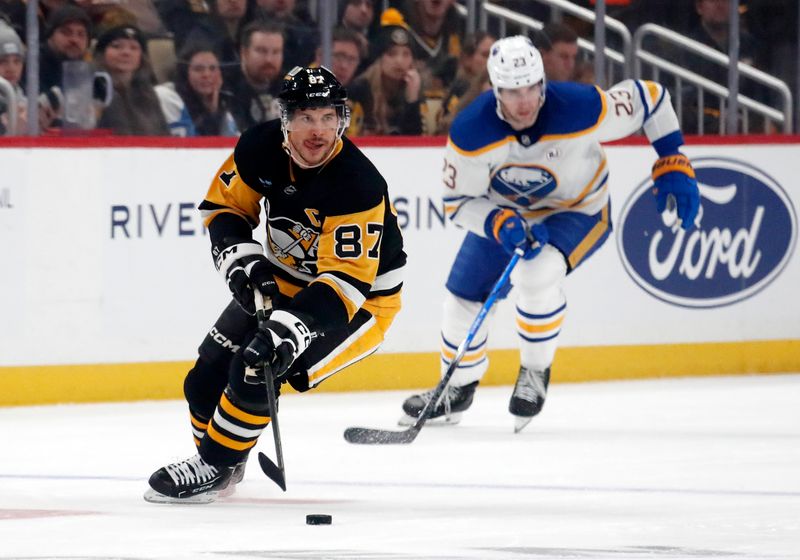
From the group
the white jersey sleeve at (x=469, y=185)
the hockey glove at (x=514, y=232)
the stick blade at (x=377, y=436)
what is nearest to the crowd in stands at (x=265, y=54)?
the white jersey sleeve at (x=469, y=185)

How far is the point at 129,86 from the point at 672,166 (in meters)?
1.99

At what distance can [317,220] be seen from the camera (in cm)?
449

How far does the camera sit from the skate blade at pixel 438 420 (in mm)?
6406

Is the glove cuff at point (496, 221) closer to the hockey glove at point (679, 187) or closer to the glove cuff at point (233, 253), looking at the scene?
the hockey glove at point (679, 187)

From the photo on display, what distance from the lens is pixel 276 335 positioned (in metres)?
4.26

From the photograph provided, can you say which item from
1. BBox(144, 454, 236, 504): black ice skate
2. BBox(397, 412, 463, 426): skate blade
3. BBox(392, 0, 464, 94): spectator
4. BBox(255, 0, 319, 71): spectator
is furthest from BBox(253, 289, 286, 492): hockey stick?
BBox(392, 0, 464, 94): spectator

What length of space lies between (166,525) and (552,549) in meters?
0.90

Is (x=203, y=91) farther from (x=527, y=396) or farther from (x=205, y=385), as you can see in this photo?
(x=205, y=385)

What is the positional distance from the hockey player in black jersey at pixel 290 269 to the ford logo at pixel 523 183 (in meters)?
1.49

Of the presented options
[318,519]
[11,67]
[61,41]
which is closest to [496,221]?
[61,41]

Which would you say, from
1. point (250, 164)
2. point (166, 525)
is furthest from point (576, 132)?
point (166, 525)

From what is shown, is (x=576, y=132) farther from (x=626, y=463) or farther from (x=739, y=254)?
(x=739, y=254)

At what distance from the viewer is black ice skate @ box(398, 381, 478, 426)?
6418 mm

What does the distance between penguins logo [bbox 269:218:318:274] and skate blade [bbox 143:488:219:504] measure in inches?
23.7
